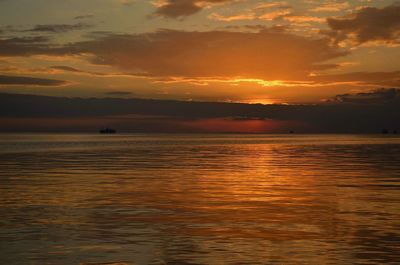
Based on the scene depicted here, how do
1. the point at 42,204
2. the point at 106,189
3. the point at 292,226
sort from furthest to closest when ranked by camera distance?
the point at 106,189 → the point at 42,204 → the point at 292,226

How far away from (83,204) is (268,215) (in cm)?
769

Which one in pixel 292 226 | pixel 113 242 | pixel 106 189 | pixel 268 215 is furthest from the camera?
pixel 106 189

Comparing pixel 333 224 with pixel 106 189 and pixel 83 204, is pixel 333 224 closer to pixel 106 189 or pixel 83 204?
pixel 83 204

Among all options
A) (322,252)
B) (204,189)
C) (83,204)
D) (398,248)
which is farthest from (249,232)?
(204,189)

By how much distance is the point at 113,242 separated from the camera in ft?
50.8

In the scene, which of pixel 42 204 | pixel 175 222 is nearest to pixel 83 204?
pixel 42 204

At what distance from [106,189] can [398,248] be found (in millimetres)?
17644

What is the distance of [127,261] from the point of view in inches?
526

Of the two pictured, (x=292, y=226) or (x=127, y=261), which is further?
(x=292, y=226)

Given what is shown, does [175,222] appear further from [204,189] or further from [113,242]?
[204,189]

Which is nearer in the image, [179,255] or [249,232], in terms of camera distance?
[179,255]

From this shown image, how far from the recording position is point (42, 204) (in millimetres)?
23297

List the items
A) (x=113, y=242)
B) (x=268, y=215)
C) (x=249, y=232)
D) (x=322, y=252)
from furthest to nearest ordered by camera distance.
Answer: (x=268, y=215)
(x=249, y=232)
(x=113, y=242)
(x=322, y=252)

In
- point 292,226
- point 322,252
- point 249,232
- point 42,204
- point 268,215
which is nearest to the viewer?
point 322,252
